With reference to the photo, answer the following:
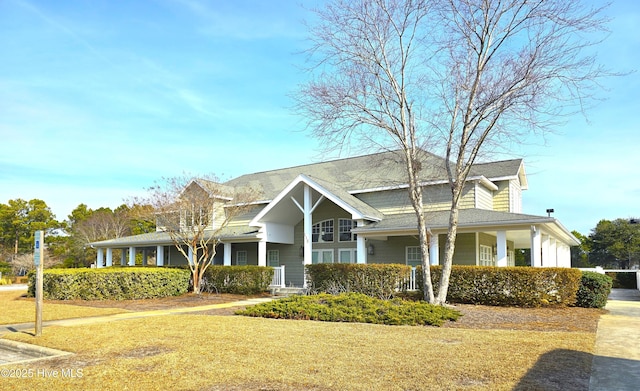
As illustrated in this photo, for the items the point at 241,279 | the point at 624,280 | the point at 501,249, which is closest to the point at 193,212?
the point at 241,279

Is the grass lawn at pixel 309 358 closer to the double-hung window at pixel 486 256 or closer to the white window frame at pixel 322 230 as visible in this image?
the double-hung window at pixel 486 256

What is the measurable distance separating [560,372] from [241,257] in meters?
24.2

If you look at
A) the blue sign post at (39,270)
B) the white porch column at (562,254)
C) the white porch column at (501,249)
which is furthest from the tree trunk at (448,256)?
the white porch column at (562,254)

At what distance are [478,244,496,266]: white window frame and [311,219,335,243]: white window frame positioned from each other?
7234 millimetres

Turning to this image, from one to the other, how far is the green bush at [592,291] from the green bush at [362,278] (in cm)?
555

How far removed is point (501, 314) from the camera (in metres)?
13.8

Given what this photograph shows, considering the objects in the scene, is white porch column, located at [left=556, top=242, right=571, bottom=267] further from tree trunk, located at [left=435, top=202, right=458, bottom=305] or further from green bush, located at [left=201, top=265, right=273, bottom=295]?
green bush, located at [left=201, top=265, right=273, bottom=295]

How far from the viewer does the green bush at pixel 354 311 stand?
11.9 m

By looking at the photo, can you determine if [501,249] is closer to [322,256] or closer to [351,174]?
[322,256]

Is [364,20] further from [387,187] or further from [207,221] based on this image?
[207,221]

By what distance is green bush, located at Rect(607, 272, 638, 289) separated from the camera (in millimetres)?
29438

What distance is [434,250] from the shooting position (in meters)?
19.7

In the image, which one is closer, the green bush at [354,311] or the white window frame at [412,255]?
the green bush at [354,311]

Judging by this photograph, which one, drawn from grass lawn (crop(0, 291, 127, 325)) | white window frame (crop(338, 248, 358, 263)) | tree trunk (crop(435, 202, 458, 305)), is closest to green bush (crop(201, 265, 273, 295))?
white window frame (crop(338, 248, 358, 263))
